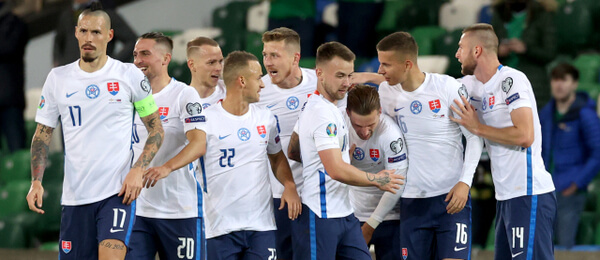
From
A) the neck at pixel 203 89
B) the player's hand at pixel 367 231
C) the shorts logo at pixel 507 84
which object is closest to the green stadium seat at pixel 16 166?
the neck at pixel 203 89

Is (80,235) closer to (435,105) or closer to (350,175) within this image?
(350,175)

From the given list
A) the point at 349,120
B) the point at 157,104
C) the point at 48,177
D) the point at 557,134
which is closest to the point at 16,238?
the point at 48,177

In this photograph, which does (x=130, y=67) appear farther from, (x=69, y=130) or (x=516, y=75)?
(x=516, y=75)

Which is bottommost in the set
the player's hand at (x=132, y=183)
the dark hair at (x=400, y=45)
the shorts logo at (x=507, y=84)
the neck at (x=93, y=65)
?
the player's hand at (x=132, y=183)

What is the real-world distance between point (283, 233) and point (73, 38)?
4.38m

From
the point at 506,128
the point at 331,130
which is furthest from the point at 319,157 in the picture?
the point at 506,128

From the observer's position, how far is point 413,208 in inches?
260

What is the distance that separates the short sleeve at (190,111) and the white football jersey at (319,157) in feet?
2.43

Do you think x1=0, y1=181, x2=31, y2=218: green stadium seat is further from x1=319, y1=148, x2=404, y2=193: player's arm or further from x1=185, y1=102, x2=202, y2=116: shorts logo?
x1=319, y1=148, x2=404, y2=193: player's arm

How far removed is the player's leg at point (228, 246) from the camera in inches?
241

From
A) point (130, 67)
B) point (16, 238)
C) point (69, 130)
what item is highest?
point (130, 67)

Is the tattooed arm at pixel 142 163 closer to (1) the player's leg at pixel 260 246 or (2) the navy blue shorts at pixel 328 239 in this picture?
(1) the player's leg at pixel 260 246

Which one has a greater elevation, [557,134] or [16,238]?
[557,134]

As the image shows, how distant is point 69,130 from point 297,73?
2.01 metres
